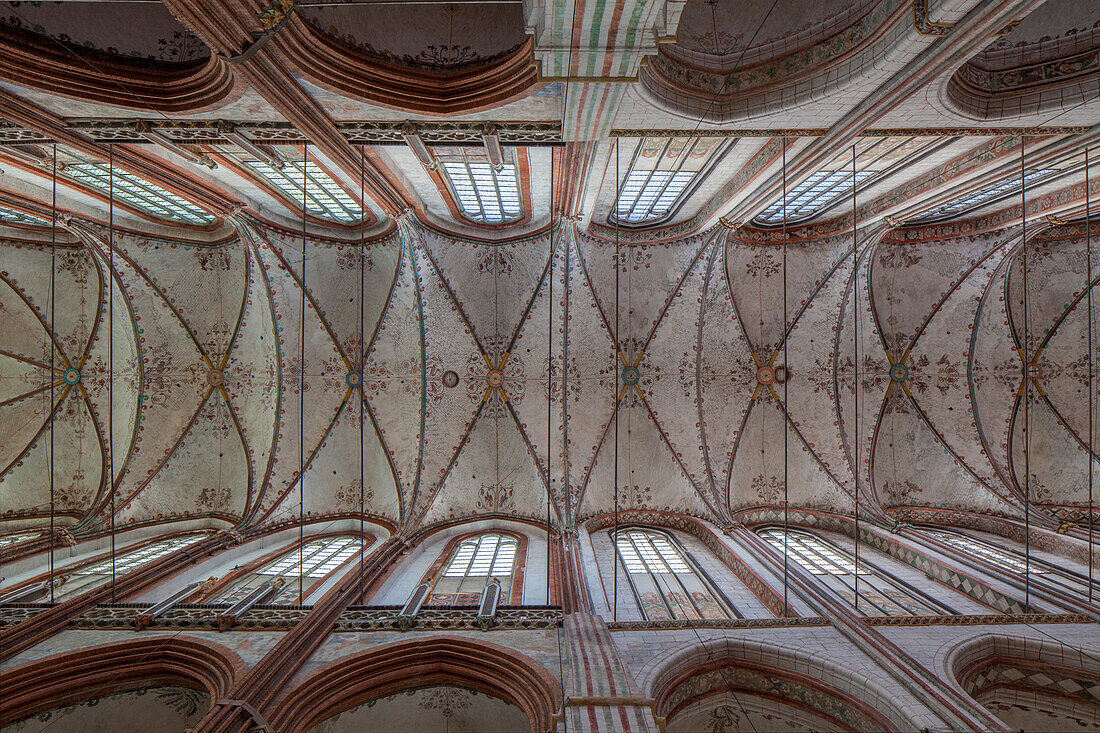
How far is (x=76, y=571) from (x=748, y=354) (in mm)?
15876

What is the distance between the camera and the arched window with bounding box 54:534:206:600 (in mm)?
9914

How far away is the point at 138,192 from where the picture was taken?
1035 centimetres

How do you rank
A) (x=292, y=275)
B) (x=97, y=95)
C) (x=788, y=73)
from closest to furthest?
(x=97, y=95)
(x=788, y=73)
(x=292, y=275)

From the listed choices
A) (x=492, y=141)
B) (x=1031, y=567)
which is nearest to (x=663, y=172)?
(x=492, y=141)

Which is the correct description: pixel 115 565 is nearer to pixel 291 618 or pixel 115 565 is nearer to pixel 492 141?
pixel 291 618

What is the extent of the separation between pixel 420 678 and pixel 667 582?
4.98 meters

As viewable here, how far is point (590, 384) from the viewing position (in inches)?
571

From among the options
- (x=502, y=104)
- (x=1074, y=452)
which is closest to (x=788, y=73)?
(x=502, y=104)

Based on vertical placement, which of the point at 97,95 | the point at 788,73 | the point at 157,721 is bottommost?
the point at 157,721

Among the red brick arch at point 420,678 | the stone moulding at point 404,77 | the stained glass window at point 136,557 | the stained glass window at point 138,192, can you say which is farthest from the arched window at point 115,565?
the stone moulding at point 404,77

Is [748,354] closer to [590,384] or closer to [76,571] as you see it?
[590,384]

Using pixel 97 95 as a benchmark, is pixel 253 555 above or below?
below

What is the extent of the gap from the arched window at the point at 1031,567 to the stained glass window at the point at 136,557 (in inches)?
628

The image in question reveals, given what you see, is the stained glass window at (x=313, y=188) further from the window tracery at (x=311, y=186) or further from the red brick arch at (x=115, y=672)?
the red brick arch at (x=115, y=672)
